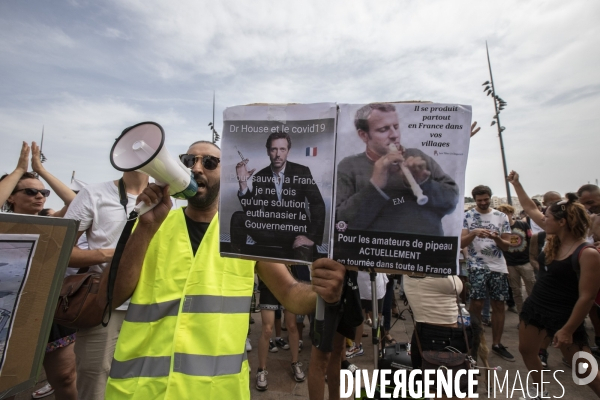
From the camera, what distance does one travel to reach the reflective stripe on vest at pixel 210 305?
165 centimetres

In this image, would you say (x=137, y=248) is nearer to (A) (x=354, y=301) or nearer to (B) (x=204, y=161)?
(B) (x=204, y=161)

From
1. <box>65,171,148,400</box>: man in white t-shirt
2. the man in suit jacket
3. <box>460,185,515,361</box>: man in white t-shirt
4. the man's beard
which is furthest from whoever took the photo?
<box>460,185,515,361</box>: man in white t-shirt

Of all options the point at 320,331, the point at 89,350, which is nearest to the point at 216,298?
the point at 320,331

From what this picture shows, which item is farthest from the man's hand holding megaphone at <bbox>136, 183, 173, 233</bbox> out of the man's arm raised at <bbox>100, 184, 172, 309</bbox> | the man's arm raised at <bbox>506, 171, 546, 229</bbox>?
the man's arm raised at <bbox>506, 171, 546, 229</bbox>

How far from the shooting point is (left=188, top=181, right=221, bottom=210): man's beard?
200 centimetres

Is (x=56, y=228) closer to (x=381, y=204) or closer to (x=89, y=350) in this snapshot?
(x=381, y=204)

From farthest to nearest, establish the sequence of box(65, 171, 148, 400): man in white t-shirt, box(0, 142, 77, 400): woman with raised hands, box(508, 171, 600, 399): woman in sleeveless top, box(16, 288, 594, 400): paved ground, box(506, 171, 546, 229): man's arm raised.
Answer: box(506, 171, 546, 229): man's arm raised < box(16, 288, 594, 400): paved ground < box(508, 171, 600, 399): woman in sleeveless top < box(0, 142, 77, 400): woman with raised hands < box(65, 171, 148, 400): man in white t-shirt

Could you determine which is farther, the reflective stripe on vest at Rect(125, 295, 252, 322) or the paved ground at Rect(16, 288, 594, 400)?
the paved ground at Rect(16, 288, 594, 400)

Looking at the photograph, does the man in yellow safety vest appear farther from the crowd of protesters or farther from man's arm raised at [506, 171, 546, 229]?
man's arm raised at [506, 171, 546, 229]

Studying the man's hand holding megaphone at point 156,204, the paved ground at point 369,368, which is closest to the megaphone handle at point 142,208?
the man's hand holding megaphone at point 156,204

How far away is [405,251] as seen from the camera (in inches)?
55.9

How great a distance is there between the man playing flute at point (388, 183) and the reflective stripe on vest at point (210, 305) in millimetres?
716

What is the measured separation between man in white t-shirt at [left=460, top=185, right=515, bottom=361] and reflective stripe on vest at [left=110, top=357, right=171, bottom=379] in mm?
4327

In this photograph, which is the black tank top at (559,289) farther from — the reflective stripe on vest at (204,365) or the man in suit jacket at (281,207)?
the reflective stripe on vest at (204,365)
